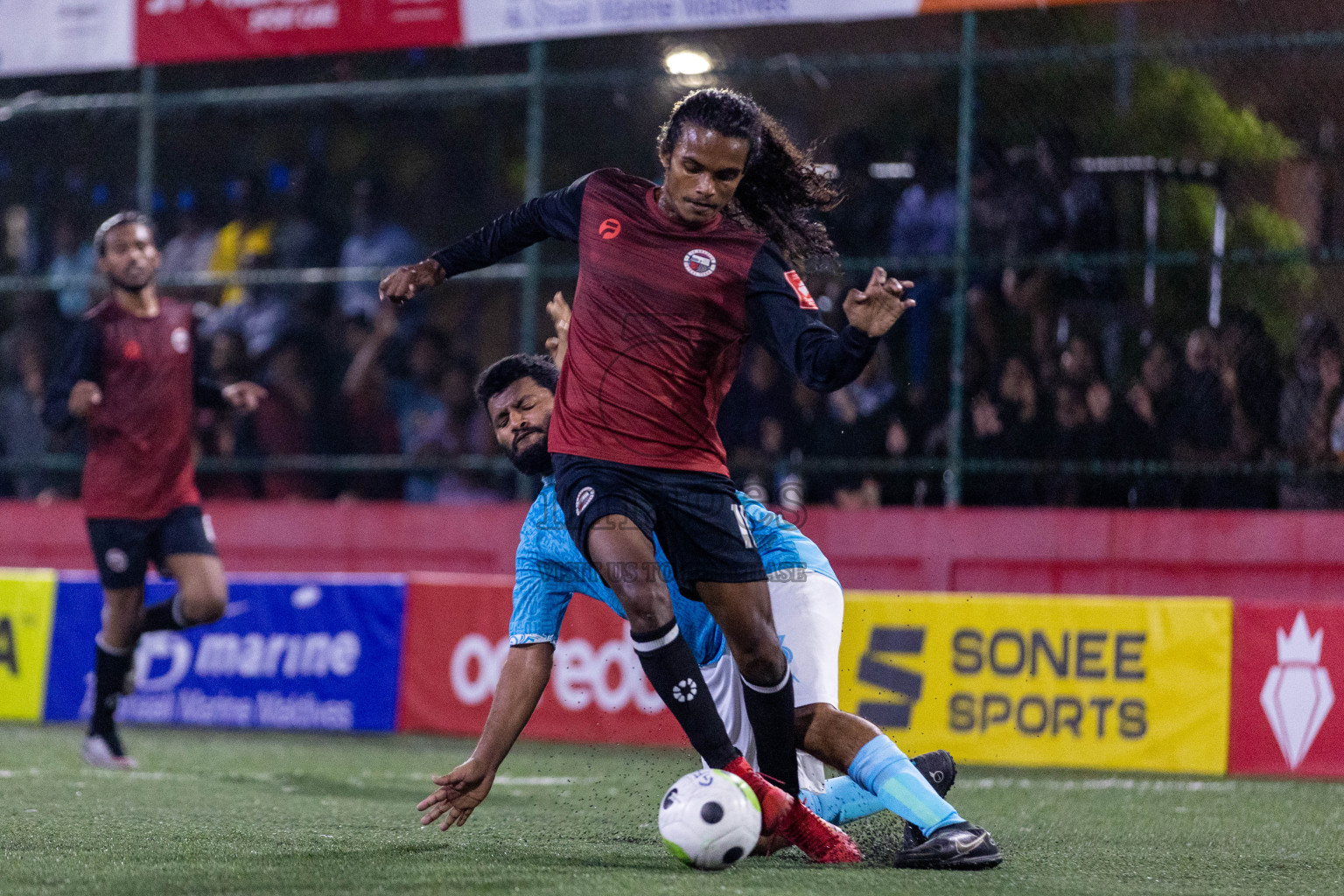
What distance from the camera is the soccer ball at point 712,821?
423cm

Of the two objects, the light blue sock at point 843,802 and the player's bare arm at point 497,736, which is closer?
the player's bare arm at point 497,736

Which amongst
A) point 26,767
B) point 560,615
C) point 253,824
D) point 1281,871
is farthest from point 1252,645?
point 26,767

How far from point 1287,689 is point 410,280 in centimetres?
505

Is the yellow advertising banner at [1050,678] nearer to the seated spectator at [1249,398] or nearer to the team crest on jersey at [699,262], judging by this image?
the seated spectator at [1249,398]

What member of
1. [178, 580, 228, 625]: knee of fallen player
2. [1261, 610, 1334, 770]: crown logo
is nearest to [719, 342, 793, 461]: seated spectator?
[1261, 610, 1334, 770]: crown logo

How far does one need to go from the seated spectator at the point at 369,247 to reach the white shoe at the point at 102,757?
14.8 ft

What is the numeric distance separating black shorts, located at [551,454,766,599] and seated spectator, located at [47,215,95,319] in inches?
358

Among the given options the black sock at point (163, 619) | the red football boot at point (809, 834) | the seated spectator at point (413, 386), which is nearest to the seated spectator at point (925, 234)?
the seated spectator at point (413, 386)

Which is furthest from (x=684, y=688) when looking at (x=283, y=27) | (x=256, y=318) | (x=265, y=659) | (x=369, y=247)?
(x=256, y=318)

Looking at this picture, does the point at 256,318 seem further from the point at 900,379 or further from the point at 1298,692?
the point at 1298,692

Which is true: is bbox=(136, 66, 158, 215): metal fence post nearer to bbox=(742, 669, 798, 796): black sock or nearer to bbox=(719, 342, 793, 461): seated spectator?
bbox=(719, 342, 793, 461): seated spectator

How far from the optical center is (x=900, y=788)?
14.8ft

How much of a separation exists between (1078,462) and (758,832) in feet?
17.8

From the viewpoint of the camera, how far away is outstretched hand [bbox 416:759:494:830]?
4.78 meters
